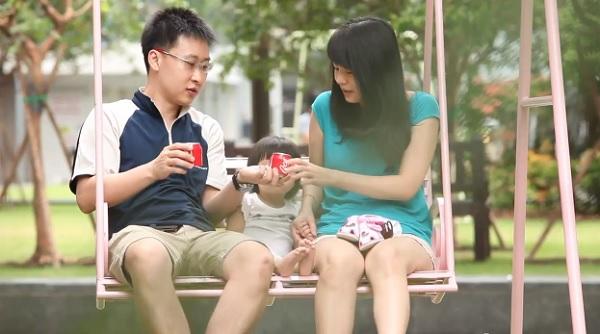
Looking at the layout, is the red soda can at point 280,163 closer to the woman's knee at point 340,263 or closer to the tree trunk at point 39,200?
the woman's knee at point 340,263

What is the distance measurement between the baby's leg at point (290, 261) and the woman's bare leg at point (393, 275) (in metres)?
0.18

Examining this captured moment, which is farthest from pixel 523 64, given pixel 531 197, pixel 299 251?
pixel 531 197

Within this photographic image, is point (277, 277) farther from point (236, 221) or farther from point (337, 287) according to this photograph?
point (236, 221)

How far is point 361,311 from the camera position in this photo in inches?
269

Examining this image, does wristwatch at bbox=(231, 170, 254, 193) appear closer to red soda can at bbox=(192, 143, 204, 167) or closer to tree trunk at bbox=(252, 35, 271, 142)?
red soda can at bbox=(192, 143, 204, 167)

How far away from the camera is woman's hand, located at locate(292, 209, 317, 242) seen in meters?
3.96

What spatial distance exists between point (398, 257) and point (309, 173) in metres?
0.35

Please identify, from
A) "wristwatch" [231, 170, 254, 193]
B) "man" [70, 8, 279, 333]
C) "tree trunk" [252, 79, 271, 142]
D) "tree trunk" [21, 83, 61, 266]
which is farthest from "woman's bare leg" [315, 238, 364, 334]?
"tree trunk" [21, 83, 61, 266]

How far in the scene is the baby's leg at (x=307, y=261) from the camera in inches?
148

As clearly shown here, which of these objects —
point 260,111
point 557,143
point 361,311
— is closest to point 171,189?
point 557,143

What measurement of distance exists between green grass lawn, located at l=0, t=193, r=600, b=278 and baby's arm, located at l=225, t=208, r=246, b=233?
4961 mm

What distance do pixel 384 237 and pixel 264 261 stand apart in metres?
0.38

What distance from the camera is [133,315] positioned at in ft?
23.3

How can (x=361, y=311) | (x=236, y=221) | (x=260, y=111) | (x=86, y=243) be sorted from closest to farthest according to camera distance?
(x=236, y=221)
(x=361, y=311)
(x=260, y=111)
(x=86, y=243)
